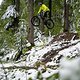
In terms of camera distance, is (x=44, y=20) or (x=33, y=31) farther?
(x=33, y=31)

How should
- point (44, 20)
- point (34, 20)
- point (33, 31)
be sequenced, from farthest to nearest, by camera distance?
point (33, 31) < point (34, 20) < point (44, 20)

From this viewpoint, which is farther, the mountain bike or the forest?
the mountain bike

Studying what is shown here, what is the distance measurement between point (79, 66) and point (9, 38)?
2070 cm

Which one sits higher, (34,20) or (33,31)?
(34,20)

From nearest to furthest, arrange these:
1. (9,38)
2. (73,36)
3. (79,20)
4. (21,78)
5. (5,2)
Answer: (21,78) → (73,36) → (79,20) → (9,38) → (5,2)

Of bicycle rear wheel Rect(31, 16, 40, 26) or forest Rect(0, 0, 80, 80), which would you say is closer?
forest Rect(0, 0, 80, 80)

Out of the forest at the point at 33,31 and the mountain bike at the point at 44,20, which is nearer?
the forest at the point at 33,31

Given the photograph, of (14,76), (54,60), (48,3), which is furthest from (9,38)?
(14,76)

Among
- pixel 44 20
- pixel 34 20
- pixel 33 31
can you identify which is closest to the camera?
pixel 44 20

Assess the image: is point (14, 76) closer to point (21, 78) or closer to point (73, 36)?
point (21, 78)

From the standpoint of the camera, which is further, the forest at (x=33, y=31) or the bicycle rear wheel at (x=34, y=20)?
the bicycle rear wheel at (x=34, y=20)

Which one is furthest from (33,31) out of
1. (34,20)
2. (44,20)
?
(44,20)

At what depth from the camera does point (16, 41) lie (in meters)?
20.1

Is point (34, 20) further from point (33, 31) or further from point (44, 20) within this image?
point (33, 31)
